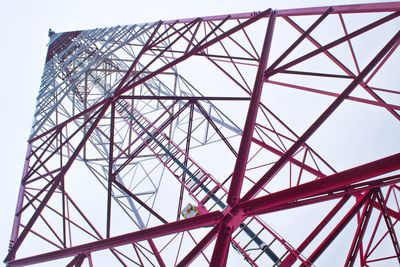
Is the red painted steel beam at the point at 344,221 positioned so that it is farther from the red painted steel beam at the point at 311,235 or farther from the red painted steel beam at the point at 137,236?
the red painted steel beam at the point at 137,236

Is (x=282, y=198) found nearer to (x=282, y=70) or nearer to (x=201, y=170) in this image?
(x=282, y=70)

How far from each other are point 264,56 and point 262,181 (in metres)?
2.28

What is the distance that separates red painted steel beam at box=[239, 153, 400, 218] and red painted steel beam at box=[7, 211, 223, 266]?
0.47 meters

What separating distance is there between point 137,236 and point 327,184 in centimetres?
267

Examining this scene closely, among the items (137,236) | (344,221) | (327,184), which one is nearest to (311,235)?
(344,221)

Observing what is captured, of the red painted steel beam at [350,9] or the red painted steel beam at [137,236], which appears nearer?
the red painted steel beam at [137,236]

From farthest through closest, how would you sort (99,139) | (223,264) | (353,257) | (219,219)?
(99,139) < (353,257) < (219,219) < (223,264)

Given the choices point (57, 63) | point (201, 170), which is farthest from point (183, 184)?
point (57, 63)

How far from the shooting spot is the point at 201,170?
34.6 ft

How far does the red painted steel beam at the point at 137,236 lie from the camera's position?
4.08 metres

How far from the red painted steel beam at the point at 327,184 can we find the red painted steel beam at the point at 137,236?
1.53 ft

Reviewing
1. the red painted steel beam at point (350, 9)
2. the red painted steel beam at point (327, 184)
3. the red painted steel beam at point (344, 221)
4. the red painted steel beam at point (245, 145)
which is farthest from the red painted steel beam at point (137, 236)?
the red painted steel beam at point (350, 9)

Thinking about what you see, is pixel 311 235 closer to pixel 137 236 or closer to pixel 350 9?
pixel 137 236

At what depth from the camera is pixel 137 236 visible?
15.8 feet
